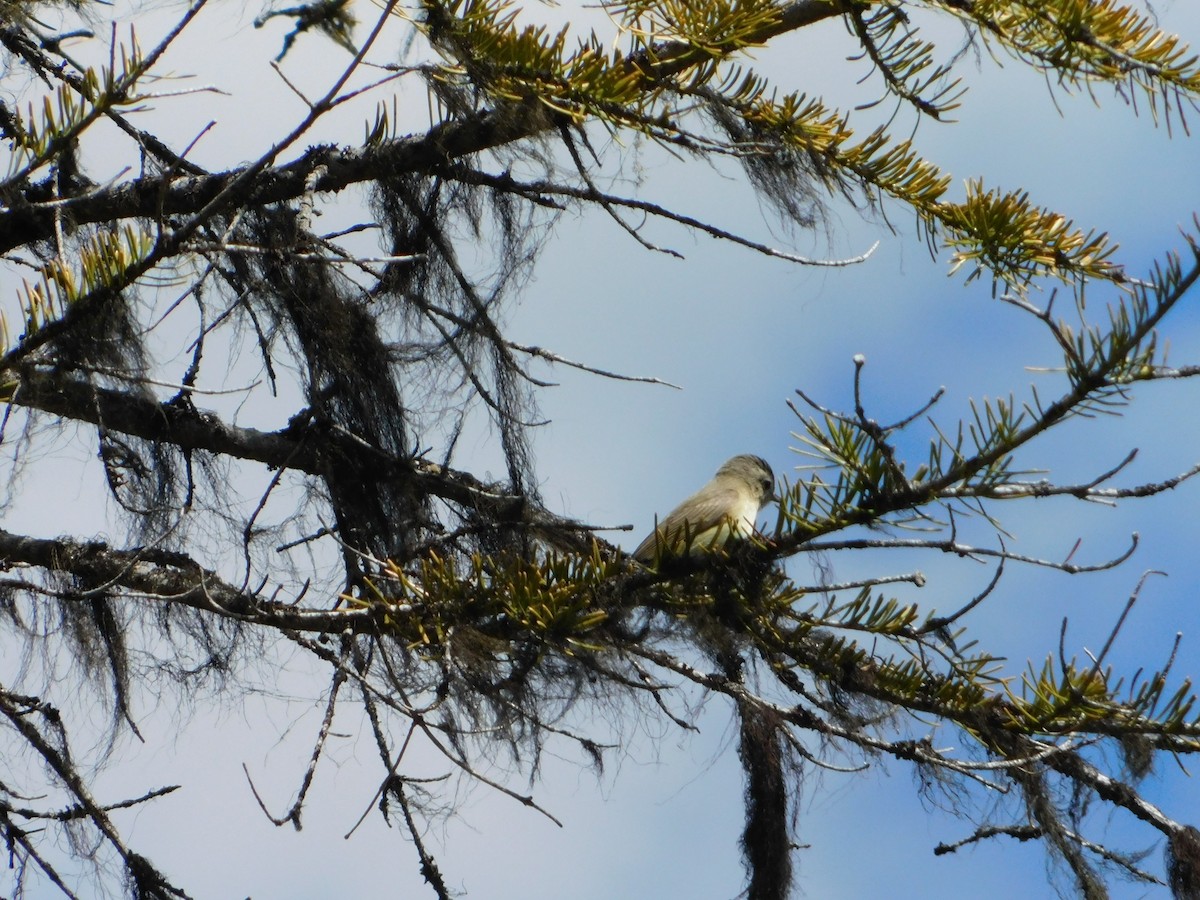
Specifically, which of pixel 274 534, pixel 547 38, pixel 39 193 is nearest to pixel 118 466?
pixel 274 534

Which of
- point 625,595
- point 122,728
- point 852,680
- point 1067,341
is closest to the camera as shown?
point 1067,341

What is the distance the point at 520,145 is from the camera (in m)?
3.77

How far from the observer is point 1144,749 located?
8.89 feet

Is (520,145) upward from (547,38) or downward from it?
upward

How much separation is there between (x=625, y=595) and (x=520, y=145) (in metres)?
1.64

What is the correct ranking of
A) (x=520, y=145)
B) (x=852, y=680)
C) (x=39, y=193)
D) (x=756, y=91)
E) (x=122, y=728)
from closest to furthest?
(x=852, y=680) → (x=756, y=91) → (x=520, y=145) → (x=122, y=728) → (x=39, y=193)

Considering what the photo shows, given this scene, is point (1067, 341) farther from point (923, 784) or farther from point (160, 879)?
point (160, 879)

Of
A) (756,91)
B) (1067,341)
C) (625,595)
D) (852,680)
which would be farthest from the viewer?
(756,91)

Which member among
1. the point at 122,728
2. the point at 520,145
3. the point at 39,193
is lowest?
the point at 122,728

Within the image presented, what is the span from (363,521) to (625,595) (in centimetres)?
164

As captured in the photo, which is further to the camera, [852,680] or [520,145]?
[520,145]

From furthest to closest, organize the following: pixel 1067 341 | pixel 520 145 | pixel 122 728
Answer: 1. pixel 122 728
2. pixel 520 145
3. pixel 1067 341

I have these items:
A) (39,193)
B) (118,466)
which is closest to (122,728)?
(118,466)

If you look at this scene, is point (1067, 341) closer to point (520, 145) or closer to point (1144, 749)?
point (1144, 749)
